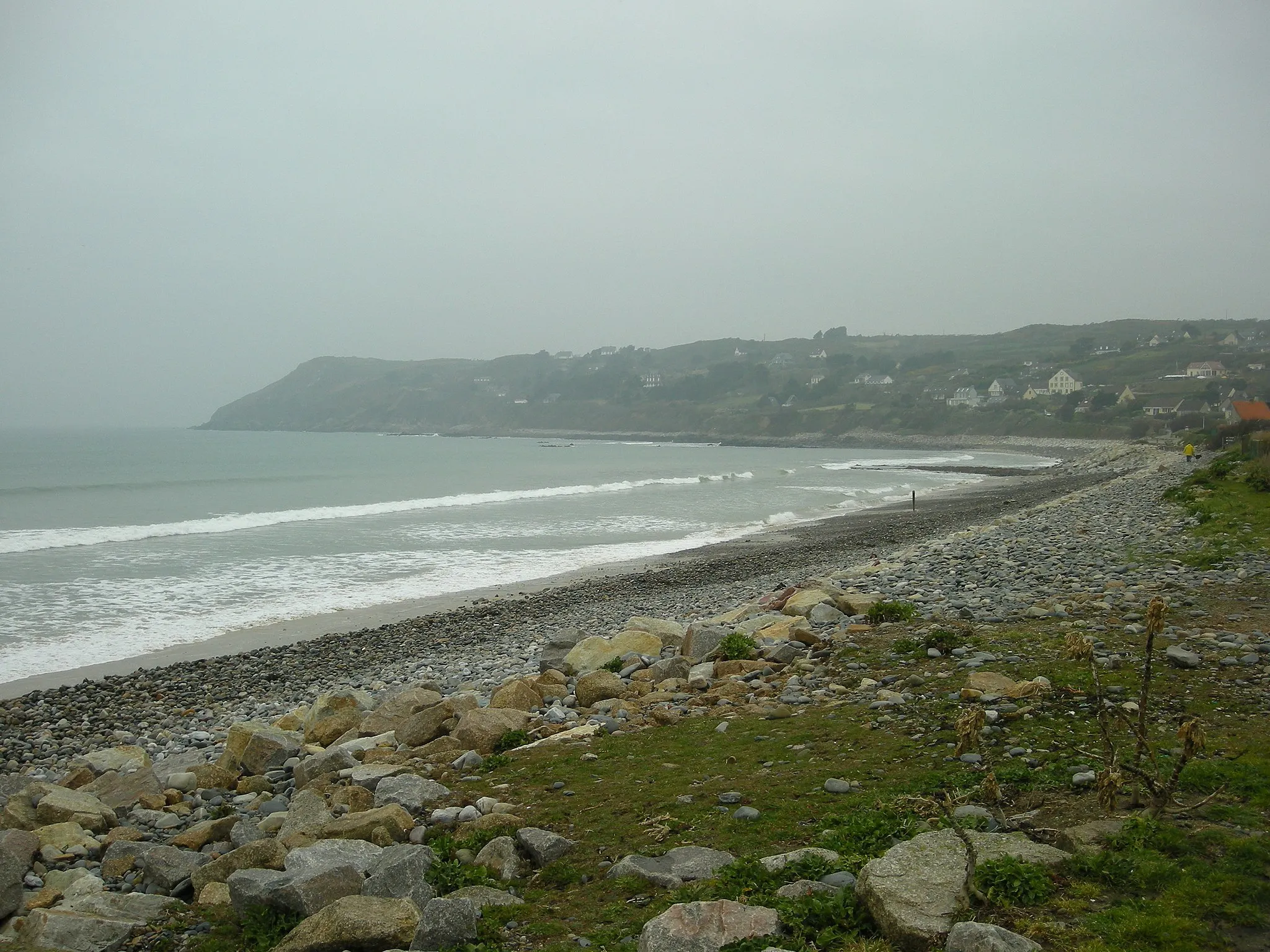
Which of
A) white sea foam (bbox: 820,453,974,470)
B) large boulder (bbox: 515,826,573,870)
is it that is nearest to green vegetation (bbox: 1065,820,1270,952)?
large boulder (bbox: 515,826,573,870)

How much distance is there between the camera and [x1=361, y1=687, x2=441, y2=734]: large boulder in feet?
30.4

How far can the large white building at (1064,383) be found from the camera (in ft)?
465

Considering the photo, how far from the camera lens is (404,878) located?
511cm

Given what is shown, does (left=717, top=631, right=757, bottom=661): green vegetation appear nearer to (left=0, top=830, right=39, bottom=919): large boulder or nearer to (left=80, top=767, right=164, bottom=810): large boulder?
(left=80, top=767, right=164, bottom=810): large boulder

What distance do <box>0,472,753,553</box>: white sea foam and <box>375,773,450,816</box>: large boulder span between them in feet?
108

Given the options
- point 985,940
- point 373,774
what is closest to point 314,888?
point 373,774

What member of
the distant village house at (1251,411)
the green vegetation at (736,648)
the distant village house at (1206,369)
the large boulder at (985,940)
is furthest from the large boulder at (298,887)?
the distant village house at (1206,369)

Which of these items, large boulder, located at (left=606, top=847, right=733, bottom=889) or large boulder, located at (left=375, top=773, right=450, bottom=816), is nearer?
large boulder, located at (left=606, top=847, right=733, bottom=889)

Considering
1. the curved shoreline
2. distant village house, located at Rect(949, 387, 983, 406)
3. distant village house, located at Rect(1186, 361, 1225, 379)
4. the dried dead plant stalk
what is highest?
distant village house, located at Rect(1186, 361, 1225, 379)

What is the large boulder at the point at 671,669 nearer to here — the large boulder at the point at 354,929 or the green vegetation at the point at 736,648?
the green vegetation at the point at 736,648

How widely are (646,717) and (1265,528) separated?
13268 mm

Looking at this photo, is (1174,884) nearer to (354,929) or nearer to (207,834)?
(354,929)

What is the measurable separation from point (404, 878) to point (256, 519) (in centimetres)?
4022

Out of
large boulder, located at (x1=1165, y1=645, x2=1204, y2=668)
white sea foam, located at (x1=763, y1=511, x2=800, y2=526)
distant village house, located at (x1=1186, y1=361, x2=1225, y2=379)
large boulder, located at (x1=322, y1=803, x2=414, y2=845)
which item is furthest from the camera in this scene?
distant village house, located at (x1=1186, y1=361, x2=1225, y2=379)
